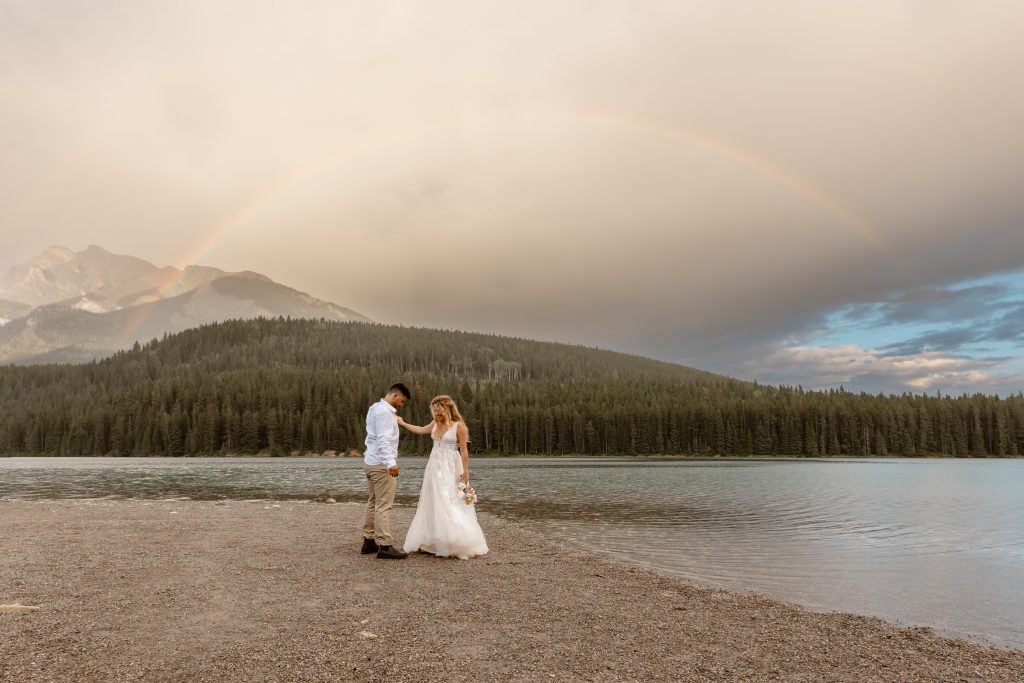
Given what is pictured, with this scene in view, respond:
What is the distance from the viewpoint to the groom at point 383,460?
19.4 meters

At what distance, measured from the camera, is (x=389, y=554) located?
19625mm

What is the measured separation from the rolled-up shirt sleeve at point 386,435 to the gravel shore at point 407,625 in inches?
122

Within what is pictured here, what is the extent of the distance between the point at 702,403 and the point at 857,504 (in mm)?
155436

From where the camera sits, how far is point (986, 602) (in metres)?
17.4

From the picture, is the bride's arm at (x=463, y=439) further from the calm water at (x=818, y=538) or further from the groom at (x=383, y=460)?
the calm water at (x=818, y=538)

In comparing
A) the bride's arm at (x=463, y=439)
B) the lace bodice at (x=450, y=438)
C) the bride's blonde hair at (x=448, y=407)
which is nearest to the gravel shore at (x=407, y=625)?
the bride's arm at (x=463, y=439)

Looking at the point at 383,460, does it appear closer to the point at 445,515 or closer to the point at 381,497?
the point at 381,497

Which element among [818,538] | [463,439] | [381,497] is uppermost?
[463,439]

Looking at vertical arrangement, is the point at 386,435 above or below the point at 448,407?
below

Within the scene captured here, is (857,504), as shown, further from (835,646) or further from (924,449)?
(924,449)

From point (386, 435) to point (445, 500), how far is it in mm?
3074

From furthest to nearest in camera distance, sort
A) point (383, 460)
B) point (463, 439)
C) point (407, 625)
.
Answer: point (463, 439)
point (383, 460)
point (407, 625)

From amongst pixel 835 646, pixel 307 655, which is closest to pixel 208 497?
→ pixel 307 655

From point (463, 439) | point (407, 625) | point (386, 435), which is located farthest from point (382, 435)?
point (407, 625)
